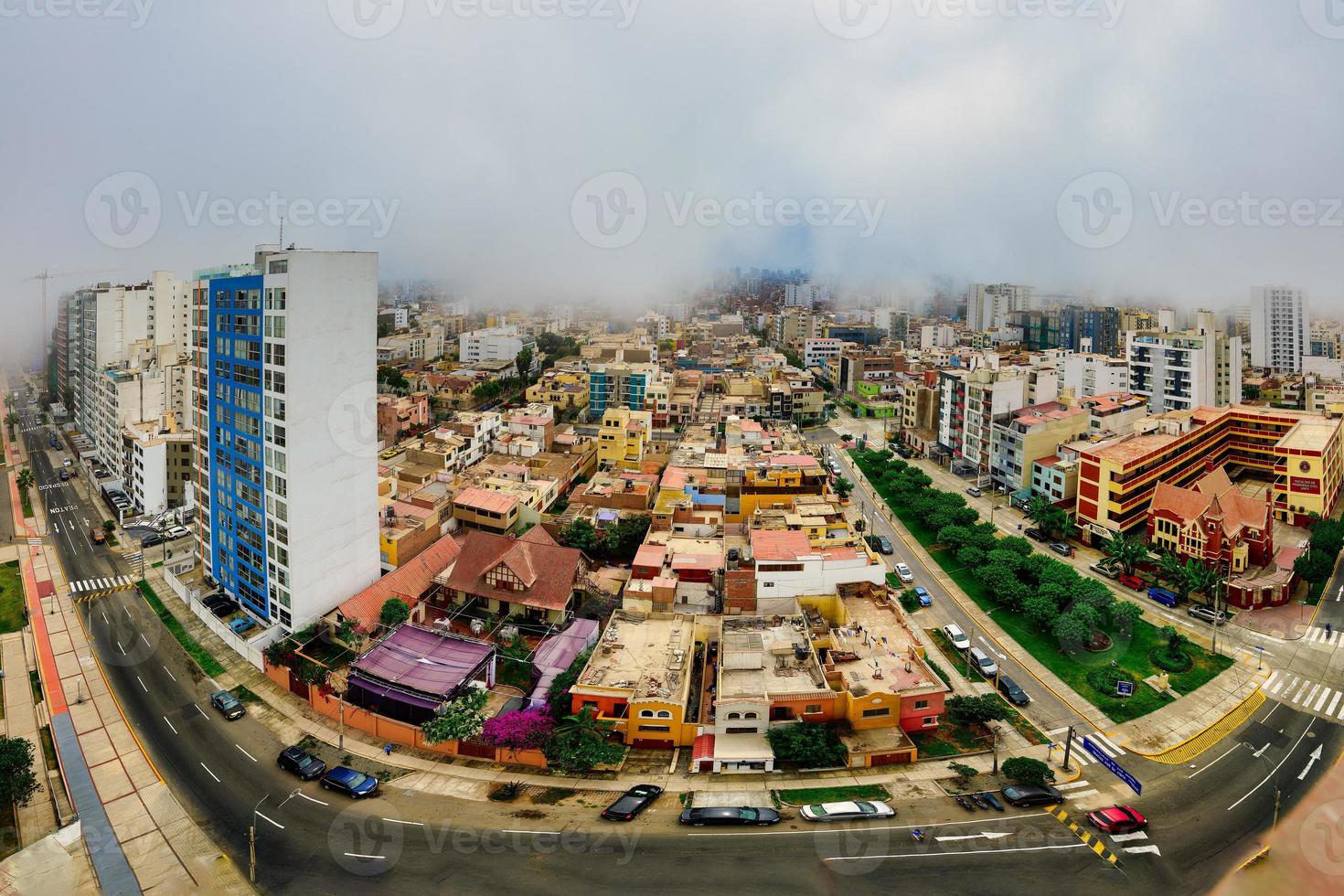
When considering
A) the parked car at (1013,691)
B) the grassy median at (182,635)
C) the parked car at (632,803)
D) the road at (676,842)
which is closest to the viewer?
the road at (676,842)

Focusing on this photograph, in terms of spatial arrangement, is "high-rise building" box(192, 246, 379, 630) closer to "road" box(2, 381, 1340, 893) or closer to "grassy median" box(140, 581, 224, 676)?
"grassy median" box(140, 581, 224, 676)

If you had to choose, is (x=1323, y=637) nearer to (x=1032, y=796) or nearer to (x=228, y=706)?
(x=1032, y=796)

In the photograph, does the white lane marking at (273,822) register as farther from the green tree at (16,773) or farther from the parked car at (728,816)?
the parked car at (728,816)

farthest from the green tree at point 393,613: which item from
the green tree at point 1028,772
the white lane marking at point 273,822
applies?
the green tree at point 1028,772

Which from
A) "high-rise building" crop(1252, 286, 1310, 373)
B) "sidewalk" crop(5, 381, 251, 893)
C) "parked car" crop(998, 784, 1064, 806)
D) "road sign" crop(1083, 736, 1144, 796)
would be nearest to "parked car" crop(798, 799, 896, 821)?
"parked car" crop(998, 784, 1064, 806)

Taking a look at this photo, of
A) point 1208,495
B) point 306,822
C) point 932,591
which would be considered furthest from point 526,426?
point 1208,495

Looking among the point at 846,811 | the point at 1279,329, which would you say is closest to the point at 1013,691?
the point at 846,811
